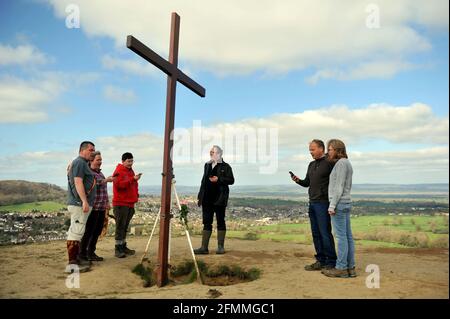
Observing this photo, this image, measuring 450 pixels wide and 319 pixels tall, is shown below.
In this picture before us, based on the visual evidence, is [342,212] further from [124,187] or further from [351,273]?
[124,187]

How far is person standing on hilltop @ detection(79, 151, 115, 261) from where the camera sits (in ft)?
21.1

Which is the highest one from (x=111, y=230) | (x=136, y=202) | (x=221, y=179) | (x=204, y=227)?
(x=221, y=179)

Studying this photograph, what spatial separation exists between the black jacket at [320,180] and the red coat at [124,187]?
11.4 feet

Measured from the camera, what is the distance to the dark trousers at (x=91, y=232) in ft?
20.9

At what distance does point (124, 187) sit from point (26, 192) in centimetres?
980

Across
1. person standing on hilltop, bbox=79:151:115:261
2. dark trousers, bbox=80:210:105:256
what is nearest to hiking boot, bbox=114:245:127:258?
person standing on hilltop, bbox=79:151:115:261

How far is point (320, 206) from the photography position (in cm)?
568

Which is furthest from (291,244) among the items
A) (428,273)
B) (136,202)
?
(136,202)

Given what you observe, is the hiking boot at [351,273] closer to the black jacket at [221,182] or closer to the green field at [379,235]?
the black jacket at [221,182]

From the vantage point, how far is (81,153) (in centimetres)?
592

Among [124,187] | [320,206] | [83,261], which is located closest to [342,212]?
[320,206]

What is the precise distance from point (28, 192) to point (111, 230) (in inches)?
221

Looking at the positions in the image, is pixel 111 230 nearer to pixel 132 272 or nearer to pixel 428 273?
pixel 132 272
